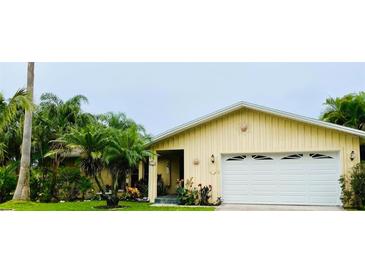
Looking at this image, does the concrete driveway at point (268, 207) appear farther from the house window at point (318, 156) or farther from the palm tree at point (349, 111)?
the palm tree at point (349, 111)

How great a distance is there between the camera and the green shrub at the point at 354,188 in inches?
448

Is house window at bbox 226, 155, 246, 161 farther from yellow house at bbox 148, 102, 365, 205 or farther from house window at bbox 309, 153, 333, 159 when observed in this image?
house window at bbox 309, 153, 333, 159

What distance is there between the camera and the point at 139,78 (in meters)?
28.6

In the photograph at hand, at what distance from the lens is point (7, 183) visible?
53.9 feet

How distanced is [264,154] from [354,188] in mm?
3569

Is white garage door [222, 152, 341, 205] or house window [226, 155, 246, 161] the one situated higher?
house window [226, 155, 246, 161]

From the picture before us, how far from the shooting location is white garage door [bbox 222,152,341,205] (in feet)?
40.9

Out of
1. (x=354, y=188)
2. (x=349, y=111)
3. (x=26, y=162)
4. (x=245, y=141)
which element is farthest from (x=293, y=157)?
(x=26, y=162)

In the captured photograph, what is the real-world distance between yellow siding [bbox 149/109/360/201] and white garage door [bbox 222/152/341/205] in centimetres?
36

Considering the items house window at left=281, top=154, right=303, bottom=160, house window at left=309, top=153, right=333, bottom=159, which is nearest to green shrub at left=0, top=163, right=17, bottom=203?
house window at left=281, top=154, right=303, bottom=160

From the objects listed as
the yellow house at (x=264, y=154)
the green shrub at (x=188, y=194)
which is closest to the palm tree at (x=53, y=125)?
the yellow house at (x=264, y=154)

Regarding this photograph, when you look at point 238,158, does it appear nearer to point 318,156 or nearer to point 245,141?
point 245,141

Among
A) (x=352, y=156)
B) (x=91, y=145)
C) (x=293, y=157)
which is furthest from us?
(x=293, y=157)

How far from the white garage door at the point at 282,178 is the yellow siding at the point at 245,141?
0.36 m
